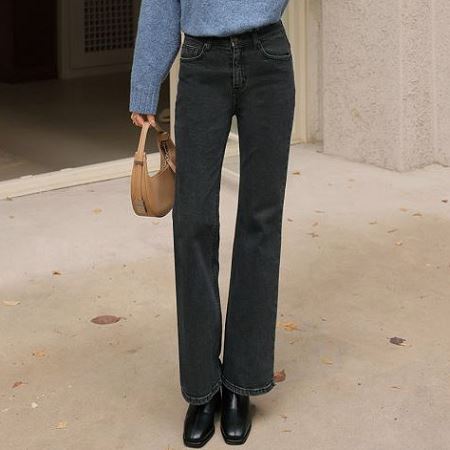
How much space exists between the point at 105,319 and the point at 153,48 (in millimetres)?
1610

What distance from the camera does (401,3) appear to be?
22.9 ft

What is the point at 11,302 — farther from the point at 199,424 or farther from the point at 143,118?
the point at 143,118

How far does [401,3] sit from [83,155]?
228cm

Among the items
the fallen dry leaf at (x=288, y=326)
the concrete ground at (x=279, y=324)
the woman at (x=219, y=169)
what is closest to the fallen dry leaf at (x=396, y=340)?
the concrete ground at (x=279, y=324)

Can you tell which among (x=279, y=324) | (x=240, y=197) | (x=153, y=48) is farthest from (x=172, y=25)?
(x=279, y=324)

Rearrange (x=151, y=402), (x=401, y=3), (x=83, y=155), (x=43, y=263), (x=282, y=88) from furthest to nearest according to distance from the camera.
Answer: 1. (x=83, y=155)
2. (x=401, y=3)
3. (x=43, y=263)
4. (x=151, y=402)
5. (x=282, y=88)

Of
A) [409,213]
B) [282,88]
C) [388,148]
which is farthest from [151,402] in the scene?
[388,148]

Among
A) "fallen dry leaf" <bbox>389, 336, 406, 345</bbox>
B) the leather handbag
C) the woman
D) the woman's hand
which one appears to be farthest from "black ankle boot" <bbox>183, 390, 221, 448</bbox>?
"fallen dry leaf" <bbox>389, 336, 406, 345</bbox>

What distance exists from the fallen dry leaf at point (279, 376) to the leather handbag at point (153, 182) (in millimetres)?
888

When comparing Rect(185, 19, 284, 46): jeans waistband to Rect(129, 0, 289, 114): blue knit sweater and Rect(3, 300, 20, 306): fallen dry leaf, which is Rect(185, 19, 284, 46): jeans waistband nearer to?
Rect(129, 0, 289, 114): blue knit sweater

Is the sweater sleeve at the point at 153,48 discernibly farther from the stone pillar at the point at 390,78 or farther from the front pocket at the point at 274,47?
the stone pillar at the point at 390,78

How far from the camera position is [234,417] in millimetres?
3729

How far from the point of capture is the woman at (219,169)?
11.2ft

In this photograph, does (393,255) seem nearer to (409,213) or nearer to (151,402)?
(409,213)
